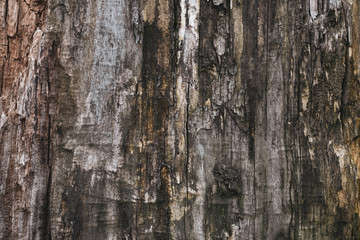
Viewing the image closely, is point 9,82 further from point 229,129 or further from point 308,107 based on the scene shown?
point 308,107

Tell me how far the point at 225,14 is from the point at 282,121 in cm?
56

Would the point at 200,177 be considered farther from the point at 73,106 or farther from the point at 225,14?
the point at 225,14

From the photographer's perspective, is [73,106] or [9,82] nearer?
[73,106]

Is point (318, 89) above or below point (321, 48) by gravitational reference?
below

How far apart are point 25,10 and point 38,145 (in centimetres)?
66

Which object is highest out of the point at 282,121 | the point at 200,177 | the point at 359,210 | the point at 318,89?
the point at 318,89

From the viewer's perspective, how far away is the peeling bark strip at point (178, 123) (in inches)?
66.9

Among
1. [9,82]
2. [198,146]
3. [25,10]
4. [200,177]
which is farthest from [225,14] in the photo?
[9,82]

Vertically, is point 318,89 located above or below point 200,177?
above

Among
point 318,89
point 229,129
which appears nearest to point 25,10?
point 229,129

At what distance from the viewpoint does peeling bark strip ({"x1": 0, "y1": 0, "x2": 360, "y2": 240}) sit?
5.58ft

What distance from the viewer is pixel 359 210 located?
6.15ft

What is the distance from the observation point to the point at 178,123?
1729 millimetres

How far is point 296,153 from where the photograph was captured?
1.80 meters
